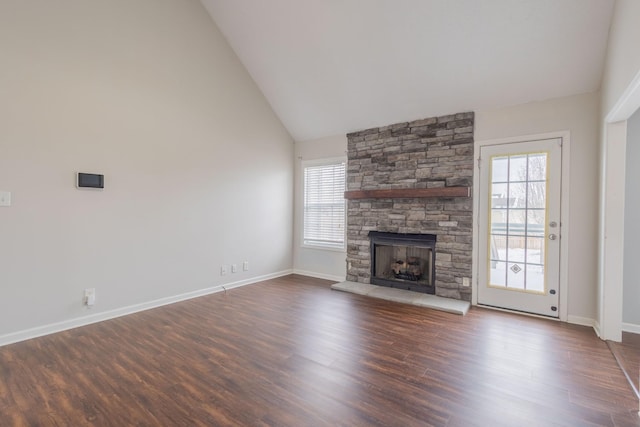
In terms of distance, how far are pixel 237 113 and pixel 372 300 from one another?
3469mm

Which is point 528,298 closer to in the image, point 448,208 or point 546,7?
point 448,208

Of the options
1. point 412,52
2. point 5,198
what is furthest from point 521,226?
point 5,198

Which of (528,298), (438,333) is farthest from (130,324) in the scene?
(528,298)

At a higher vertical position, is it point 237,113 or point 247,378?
point 237,113

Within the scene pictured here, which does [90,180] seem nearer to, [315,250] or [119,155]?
[119,155]

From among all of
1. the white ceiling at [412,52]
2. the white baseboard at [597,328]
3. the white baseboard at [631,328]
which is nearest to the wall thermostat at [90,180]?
the white ceiling at [412,52]

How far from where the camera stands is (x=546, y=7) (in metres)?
2.85

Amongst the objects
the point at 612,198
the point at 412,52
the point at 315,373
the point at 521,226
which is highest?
the point at 412,52

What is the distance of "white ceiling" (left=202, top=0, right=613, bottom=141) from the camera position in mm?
3037

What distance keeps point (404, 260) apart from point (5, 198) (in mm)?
4729

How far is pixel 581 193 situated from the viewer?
342 centimetres

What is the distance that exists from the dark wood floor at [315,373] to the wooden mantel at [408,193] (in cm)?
155

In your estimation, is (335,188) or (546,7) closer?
(546,7)

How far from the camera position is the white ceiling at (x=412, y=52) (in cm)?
304
